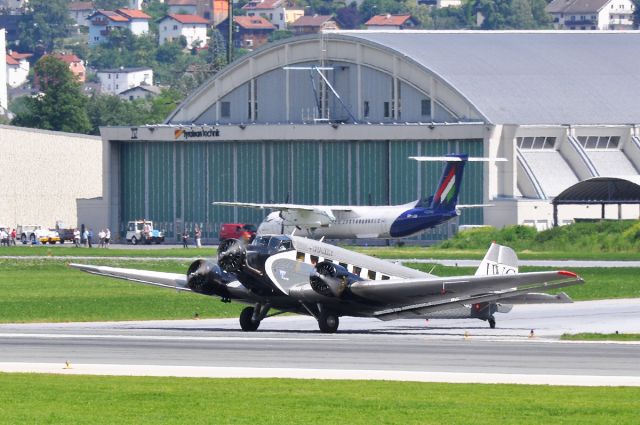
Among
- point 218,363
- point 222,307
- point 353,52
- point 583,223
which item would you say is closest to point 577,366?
A: point 218,363

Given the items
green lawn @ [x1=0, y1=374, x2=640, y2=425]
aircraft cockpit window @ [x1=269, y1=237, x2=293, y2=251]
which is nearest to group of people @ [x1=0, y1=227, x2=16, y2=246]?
Answer: aircraft cockpit window @ [x1=269, y1=237, x2=293, y2=251]

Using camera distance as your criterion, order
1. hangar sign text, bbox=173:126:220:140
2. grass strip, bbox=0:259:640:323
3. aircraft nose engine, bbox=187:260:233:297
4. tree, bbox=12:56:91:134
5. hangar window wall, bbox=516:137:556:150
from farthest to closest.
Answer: tree, bbox=12:56:91:134 → hangar sign text, bbox=173:126:220:140 → hangar window wall, bbox=516:137:556:150 → grass strip, bbox=0:259:640:323 → aircraft nose engine, bbox=187:260:233:297

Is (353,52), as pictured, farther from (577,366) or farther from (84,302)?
(577,366)

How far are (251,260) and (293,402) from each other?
14117mm

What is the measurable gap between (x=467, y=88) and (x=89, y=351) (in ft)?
242

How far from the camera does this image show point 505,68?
110062 mm

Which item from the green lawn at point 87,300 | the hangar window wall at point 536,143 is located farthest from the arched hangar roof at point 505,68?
the green lawn at point 87,300

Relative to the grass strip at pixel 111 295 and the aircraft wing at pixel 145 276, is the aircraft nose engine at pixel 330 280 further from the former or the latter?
the grass strip at pixel 111 295

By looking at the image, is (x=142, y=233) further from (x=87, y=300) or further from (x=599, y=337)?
(x=599, y=337)

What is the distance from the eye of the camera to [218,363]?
31.8m

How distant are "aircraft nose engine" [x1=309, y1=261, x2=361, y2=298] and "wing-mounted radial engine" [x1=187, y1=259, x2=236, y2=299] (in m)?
2.23

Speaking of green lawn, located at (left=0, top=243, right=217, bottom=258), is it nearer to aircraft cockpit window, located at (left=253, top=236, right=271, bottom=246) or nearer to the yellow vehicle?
the yellow vehicle

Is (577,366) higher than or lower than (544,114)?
lower

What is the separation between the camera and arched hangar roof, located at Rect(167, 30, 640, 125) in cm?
10588
